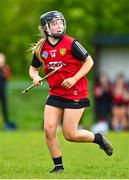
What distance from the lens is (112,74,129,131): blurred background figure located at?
75.9ft

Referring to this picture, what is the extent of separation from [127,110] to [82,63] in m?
12.4

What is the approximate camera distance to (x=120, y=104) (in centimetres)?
2327

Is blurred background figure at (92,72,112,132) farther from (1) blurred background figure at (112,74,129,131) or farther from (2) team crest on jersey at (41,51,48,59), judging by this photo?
(2) team crest on jersey at (41,51,48,59)

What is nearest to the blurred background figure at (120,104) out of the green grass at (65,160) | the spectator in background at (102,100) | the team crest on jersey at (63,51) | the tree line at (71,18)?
the spectator in background at (102,100)

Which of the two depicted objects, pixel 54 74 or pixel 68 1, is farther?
pixel 68 1

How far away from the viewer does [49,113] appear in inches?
436

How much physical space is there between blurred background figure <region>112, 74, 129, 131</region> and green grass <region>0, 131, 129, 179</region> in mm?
3667

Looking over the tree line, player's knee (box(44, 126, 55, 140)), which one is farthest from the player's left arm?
the tree line

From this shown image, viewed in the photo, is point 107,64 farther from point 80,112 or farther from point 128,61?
point 80,112

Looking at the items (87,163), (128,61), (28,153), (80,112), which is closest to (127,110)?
(128,61)

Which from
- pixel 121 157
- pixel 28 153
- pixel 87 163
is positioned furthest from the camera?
pixel 28 153

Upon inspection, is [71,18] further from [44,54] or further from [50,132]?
[50,132]

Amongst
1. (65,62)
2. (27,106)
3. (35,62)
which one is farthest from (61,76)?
(27,106)

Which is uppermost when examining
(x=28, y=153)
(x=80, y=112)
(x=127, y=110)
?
(x=80, y=112)
